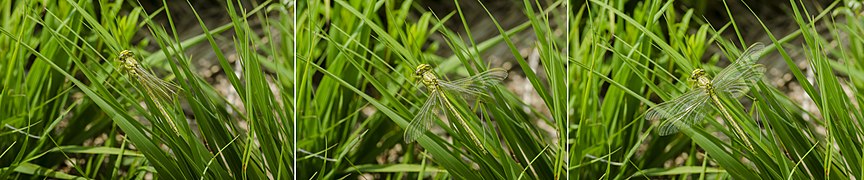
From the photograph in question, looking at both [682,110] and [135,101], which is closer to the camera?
[682,110]

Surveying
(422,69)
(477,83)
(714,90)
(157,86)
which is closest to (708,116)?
(714,90)

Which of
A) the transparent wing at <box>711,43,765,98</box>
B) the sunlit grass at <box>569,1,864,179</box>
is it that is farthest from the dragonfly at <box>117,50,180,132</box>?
the transparent wing at <box>711,43,765,98</box>

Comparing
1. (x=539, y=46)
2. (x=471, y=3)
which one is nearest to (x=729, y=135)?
(x=539, y=46)

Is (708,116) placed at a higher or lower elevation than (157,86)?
lower

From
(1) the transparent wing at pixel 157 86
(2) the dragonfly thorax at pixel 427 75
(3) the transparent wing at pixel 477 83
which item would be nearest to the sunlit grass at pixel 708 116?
(3) the transparent wing at pixel 477 83

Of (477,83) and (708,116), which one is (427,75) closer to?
(477,83)

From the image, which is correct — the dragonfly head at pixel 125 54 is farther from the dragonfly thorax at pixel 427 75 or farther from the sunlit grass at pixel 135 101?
the dragonfly thorax at pixel 427 75
